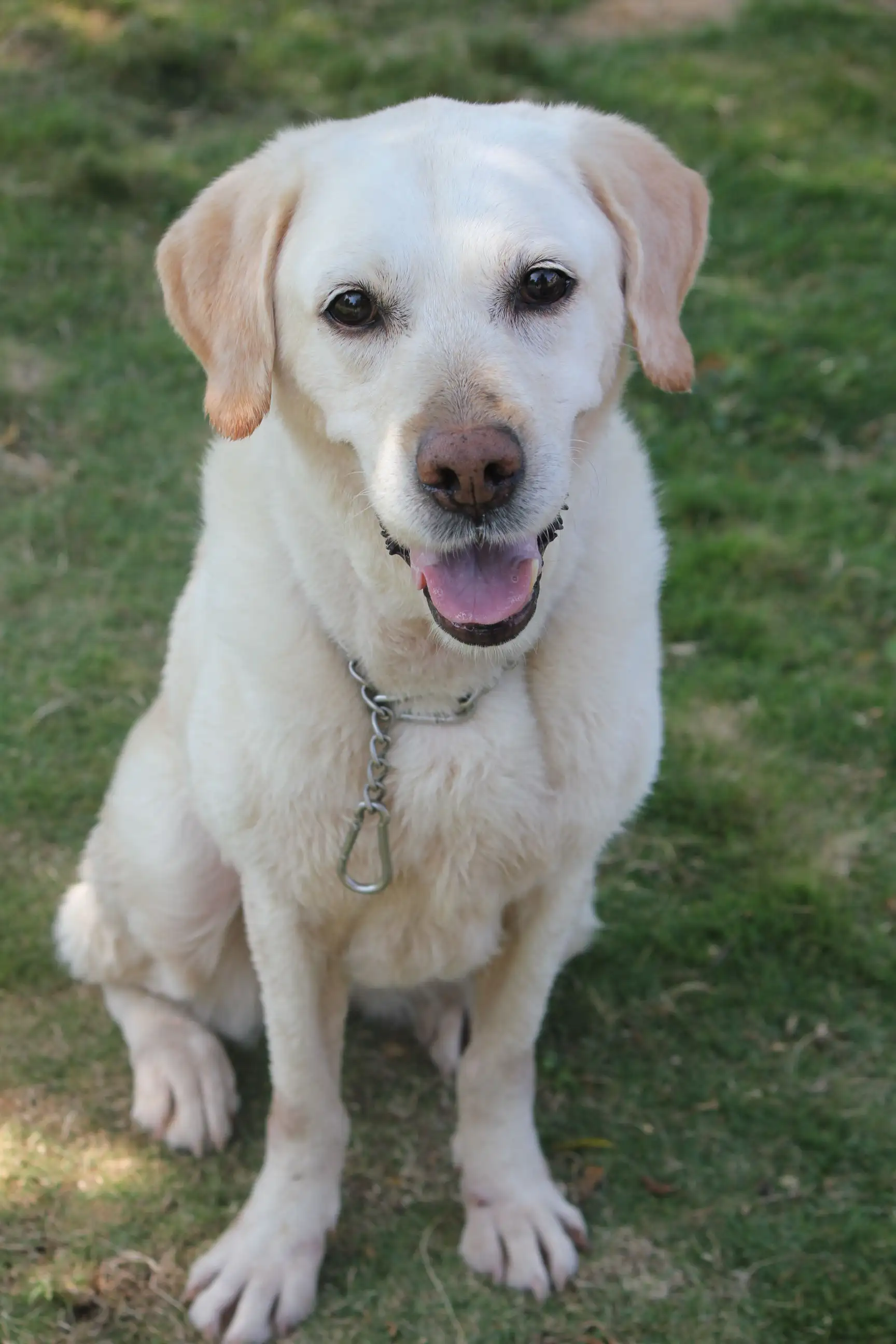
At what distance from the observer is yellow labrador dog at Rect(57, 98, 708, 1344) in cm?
202

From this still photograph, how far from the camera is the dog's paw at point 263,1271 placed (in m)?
2.61

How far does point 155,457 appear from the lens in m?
4.76

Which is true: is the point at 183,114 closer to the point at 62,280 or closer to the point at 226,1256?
the point at 62,280

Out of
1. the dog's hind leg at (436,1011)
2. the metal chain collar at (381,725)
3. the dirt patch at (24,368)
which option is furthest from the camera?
the dirt patch at (24,368)

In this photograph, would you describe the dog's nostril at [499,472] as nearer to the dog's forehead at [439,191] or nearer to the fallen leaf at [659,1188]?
the dog's forehead at [439,191]

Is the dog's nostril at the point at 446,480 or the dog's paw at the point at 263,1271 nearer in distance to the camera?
the dog's nostril at the point at 446,480

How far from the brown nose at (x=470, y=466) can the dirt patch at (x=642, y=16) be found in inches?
227

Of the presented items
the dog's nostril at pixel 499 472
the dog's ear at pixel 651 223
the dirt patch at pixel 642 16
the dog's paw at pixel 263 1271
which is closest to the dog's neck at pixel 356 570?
the dog's ear at pixel 651 223

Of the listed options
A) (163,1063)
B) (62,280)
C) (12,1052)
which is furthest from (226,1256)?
(62,280)

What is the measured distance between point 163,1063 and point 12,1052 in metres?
0.37

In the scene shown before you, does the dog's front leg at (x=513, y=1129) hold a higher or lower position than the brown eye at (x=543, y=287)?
lower

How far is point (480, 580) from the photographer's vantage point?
209 centimetres

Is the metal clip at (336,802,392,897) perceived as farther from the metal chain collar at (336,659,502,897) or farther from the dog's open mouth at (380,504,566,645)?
the dog's open mouth at (380,504,566,645)

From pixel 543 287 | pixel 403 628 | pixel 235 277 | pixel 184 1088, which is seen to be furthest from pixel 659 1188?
pixel 235 277
